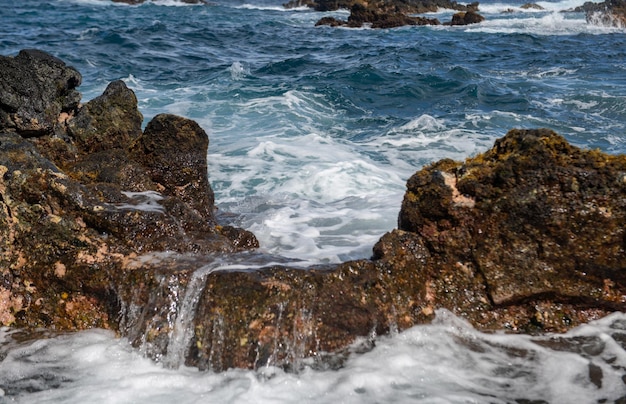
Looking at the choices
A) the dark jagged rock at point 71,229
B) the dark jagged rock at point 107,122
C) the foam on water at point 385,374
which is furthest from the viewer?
the dark jagged rock at point 107,122

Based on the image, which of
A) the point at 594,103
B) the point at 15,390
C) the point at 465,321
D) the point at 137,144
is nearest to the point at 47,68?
the point at 137,144

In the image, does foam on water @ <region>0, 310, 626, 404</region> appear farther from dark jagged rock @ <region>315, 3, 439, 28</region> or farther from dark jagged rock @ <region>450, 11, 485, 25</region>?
dark jagged rock @ <region>450, 11, 485, 25</region>

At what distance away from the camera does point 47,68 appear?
5535 mm

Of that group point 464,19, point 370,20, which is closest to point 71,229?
point 370,20

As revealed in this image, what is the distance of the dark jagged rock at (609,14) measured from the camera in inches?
1258

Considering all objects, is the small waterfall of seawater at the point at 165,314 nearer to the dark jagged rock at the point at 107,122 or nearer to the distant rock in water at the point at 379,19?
the dark jagged rock at the point at 107,122

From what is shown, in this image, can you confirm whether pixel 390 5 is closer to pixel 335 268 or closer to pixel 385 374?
pixel 335 268

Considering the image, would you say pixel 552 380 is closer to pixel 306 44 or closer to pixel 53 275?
pixel 53 275

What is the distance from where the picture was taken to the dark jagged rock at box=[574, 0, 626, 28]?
31953 millimetres

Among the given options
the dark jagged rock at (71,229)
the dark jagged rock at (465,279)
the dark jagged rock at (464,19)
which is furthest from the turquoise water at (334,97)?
the dark jagged rock at (464,19)

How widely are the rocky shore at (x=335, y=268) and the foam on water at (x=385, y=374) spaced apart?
0.11 m

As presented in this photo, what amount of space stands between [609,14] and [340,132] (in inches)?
1181

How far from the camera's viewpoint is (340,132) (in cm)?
1076

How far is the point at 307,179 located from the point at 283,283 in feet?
15.7
